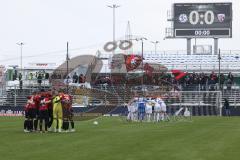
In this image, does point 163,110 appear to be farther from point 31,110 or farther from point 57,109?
point 57,109

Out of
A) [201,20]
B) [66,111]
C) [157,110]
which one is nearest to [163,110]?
[157,110]

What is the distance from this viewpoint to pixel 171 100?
6294cm

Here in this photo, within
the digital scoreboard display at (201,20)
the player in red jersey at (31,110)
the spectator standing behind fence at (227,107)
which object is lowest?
the spectator standing behind fence at (227,107)

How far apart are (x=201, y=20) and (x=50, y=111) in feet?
194

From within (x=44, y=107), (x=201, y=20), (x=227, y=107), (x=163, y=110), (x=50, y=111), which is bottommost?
(x=227, y=107)

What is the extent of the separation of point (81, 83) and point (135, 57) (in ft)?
45.8

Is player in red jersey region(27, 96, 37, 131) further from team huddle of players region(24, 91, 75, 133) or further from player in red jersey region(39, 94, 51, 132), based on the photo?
player in red jersey region(39, 94, 51, 132)

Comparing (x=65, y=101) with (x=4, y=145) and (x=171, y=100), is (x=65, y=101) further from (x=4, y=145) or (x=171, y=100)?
(x=171, y=100)

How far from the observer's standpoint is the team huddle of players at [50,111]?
27.2m

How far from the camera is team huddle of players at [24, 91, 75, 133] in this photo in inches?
1069

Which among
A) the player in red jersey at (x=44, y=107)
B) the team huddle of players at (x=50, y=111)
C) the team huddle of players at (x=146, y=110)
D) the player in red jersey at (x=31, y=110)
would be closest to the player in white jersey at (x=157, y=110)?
the team huddle of players at (x=146, y=110)

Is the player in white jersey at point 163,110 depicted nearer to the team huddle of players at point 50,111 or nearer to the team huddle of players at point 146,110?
the team huddle of players at point 146,110

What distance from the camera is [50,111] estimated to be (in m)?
27.5

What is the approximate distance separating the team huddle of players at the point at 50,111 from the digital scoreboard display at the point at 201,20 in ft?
190
